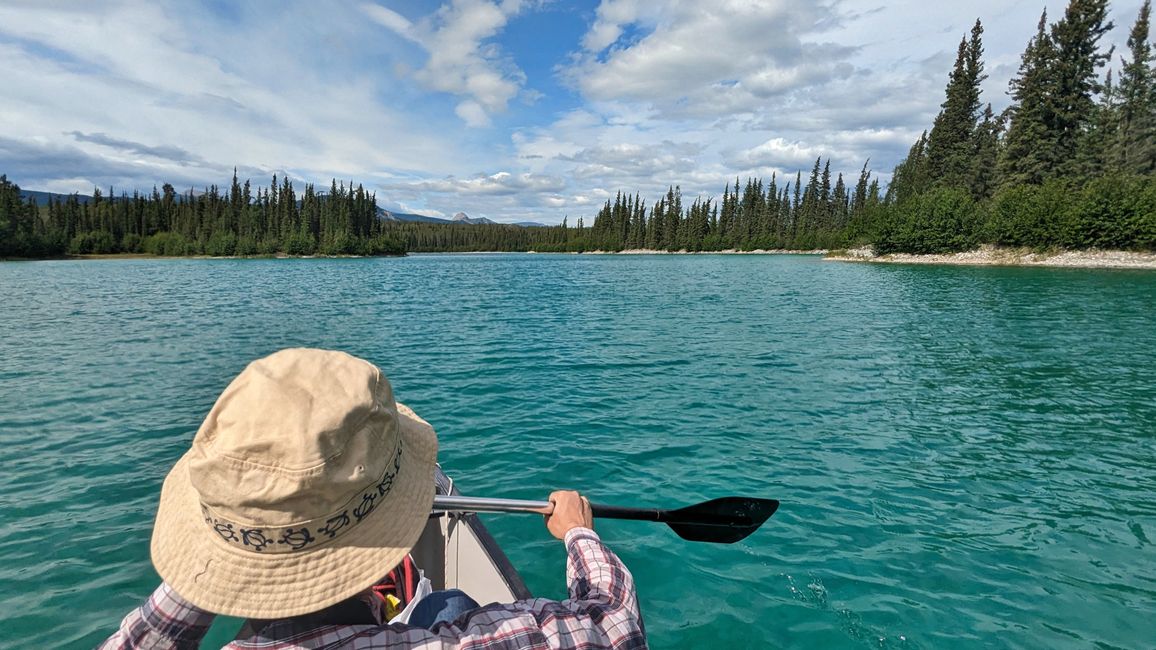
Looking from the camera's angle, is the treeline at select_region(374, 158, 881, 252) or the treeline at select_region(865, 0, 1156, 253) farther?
the treeline at select_region(374, 158, 881, 252)

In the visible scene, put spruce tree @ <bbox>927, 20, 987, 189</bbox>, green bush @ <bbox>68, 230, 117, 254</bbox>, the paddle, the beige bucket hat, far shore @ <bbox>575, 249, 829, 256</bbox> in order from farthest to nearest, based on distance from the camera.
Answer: far shore @ <bbox>575, 249, 829, 256</bbox>, green bush @ <bbox>68, 230, 117, 254</bbox>, spruce tree @ <bbox>927, 20, 987, 189</bbox>, the paddle, the beige bucket hat

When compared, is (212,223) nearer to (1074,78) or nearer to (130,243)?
(130,243)

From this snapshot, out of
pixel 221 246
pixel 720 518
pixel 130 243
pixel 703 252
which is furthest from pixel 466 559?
pixel 130 243

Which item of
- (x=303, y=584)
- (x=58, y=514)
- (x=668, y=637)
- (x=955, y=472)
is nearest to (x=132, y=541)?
(x=58, y=514)

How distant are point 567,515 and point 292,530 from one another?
121 cm

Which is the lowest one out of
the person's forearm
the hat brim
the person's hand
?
the person's forearm

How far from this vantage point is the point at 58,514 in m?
7.04

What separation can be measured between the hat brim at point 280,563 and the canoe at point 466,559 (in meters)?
2.16

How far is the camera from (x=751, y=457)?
8.73 m

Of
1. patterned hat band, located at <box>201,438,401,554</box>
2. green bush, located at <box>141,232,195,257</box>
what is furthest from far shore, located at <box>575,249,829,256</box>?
patterned hat band, located at <box>201,438,401,554</box>

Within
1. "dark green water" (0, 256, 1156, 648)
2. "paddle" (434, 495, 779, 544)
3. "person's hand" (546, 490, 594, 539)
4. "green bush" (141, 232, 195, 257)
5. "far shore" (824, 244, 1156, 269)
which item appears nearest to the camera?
"person's hand" (546, 490, 594, 539)

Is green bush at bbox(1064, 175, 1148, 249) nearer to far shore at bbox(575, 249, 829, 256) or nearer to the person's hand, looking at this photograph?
the person's hand

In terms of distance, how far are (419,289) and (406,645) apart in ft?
139

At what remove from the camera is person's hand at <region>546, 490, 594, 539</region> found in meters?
2.53
